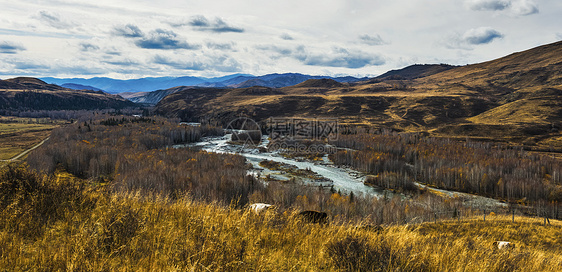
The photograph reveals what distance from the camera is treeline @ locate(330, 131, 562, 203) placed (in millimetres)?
59000

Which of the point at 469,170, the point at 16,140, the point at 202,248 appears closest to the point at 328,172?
the point at 469,170

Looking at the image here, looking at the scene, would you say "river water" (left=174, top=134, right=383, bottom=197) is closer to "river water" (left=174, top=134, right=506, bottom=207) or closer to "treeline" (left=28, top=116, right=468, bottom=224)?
"river water" (left=174, top=134, right=506, bottom=207)

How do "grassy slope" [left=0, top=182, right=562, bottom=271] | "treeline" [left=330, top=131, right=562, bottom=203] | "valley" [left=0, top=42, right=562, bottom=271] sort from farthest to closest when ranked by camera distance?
"treeline" [left=330, top=131, right=562, bottom=203], "valley" [left=0, top=42, right=562, bottom=271], "grassy slope" [left=0, top=182, right=562, bottom=271]

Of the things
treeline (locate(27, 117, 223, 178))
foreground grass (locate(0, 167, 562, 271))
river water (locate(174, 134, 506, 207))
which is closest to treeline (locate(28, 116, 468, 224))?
treeline (locate(27, 117, 223, 178))

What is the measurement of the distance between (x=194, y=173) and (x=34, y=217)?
53560 mm

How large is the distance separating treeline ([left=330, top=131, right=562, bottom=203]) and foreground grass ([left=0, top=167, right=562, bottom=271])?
6318 centimetres

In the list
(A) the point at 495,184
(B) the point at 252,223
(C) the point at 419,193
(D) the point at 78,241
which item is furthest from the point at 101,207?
(A) the point at 495,184

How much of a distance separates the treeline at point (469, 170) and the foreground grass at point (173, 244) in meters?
63.2

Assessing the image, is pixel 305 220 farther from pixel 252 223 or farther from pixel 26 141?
pixel 26 141

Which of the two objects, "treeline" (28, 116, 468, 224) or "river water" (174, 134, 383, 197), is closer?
"treeline" (28, 116, 468, 224)

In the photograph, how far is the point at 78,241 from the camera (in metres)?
6.74

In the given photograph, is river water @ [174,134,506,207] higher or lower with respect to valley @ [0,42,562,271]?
lower

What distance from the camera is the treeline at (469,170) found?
59000 mm

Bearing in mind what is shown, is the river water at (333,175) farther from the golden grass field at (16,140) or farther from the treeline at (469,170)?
the golden grass field at (16,140)
